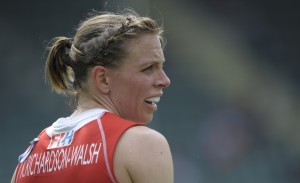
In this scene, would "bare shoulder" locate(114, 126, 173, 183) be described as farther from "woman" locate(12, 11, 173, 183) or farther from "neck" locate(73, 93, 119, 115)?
"neck" locate(73, 93, 119, 115)

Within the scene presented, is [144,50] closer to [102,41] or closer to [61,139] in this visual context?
[102,41]

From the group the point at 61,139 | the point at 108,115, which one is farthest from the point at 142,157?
the point at 61,139

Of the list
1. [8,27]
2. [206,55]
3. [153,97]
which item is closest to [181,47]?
[206,55]

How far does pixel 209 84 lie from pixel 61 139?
335cm

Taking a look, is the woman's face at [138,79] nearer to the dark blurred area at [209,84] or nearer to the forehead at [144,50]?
the forehead at [144,50]

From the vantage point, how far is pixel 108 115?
1380mm

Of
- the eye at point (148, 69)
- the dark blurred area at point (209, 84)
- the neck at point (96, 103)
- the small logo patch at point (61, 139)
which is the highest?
the eye at point (148, 69)

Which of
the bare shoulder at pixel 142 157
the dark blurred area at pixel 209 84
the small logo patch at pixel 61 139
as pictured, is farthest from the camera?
the dark blurred area at pixel 209 84

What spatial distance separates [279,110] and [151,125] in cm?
110

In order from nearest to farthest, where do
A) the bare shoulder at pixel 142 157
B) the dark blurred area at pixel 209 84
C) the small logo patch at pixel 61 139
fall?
→ 1. the bare shoulder at pixel 142 157
2. the small logo patch at pixel 61 139
3. the dark blurred area at pixel 209 84

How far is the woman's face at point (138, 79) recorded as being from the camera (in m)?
1.45

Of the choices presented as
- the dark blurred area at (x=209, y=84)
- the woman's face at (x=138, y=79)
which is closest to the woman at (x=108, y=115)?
the woman's face at (x=138, y=79)

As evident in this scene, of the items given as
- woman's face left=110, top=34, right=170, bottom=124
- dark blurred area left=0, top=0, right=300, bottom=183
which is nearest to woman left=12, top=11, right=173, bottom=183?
woman's face left=110, top=34, right=170, bottom=124

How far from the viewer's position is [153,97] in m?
1.51
